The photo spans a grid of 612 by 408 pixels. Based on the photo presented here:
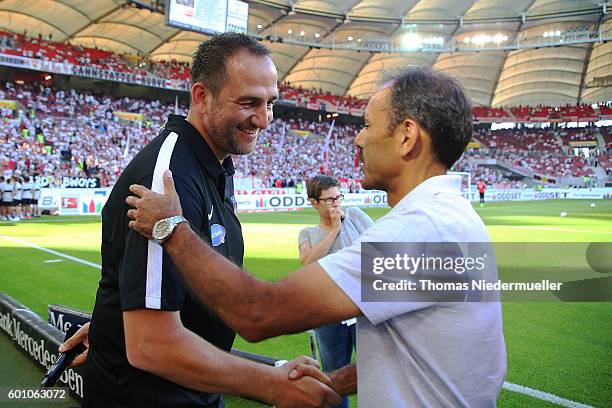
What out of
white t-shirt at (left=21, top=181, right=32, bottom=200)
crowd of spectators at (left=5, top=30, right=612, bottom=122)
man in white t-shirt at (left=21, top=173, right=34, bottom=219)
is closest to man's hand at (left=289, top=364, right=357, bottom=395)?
man in white t-shirt at (left=21, top=173, right=34, bottom=219)

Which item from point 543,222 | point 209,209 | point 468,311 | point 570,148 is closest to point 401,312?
point 468,311

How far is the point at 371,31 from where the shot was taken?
52812 millimetres

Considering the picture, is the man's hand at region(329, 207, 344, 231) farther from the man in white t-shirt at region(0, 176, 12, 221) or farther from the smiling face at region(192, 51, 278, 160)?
the man in white t-shirt at region(0, 176, 12, 221)

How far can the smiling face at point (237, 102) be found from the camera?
8.32 ft

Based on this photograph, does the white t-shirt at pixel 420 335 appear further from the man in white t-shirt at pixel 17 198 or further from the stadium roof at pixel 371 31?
the stadium roof at pixel 371 31

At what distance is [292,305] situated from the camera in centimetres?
170

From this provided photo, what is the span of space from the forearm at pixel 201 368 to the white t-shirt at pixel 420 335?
0.43m

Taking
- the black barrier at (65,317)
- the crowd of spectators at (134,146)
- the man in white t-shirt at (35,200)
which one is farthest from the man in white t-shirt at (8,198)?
the black barrier at (65,317)

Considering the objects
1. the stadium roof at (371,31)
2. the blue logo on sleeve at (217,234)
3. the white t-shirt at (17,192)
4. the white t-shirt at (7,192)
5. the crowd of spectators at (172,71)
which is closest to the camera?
the blue logo on sleeve at (217,234)

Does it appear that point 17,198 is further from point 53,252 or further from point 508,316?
point 508,316

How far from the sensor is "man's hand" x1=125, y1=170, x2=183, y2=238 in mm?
1941

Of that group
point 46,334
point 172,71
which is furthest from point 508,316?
point 172,71

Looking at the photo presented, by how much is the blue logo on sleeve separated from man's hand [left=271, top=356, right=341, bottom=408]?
64 centimetres

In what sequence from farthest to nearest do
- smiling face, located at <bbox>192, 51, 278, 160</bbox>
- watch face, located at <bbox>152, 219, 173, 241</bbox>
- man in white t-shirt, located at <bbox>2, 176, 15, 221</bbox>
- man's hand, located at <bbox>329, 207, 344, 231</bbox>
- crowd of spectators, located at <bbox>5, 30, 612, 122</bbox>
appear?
crowd of spectators, located at <bbox>5, 30, 612, 122</bbox> → man in white t-shirt, located at <bbox>2, 176, 15, 221</bbox> → man's hand, located at <bbox>329, 207, 344, 231</bbox> → smiling face, located at <bbox>192, 51, 278, 160</bbox> → watch face, located at <bbox>152, 219, 173, 241</bbox>
